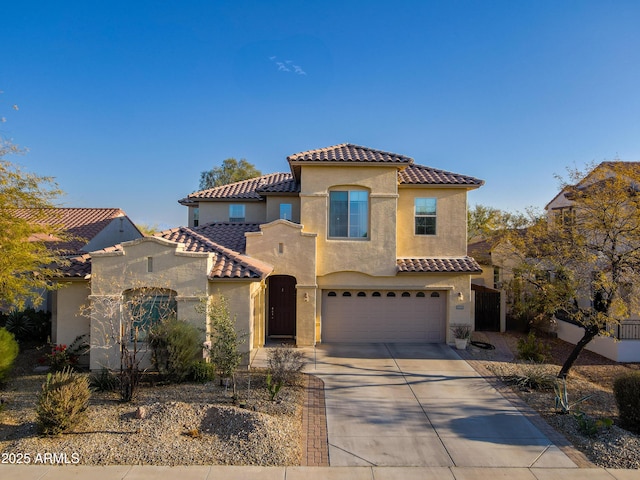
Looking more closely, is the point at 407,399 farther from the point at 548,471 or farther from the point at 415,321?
the point at 415,321

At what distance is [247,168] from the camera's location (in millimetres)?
47875

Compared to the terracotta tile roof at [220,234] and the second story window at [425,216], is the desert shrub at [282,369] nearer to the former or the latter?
the terracotta tile roof at [220,234]

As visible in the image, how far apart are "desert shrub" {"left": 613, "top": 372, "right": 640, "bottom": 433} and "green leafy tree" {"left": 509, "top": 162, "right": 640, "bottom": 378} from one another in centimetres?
259

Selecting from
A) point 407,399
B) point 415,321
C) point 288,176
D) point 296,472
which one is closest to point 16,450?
point 296,472

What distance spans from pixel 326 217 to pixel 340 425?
9173mm

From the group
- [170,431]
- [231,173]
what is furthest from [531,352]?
[231,173]

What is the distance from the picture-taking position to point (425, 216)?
58.3ft

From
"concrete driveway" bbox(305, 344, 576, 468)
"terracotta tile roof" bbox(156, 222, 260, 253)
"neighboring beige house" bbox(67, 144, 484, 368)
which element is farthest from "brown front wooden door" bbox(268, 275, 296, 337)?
"concrete driveway" bbox(305, 344, 576, 468)

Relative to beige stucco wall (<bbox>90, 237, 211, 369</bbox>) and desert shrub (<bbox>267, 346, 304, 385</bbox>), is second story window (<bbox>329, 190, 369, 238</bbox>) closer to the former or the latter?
beige stucco wall (<bbox>90, 237, 211, 369</bbox>)

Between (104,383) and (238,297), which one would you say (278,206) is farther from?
(104,383)

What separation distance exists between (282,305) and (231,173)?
3388 centimetres

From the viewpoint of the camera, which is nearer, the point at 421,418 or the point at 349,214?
the point at 421,418

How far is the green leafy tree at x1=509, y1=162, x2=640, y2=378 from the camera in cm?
1181

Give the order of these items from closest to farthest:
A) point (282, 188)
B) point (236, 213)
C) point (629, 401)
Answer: point (629, 401), point (282, 188), point (236, 213)
